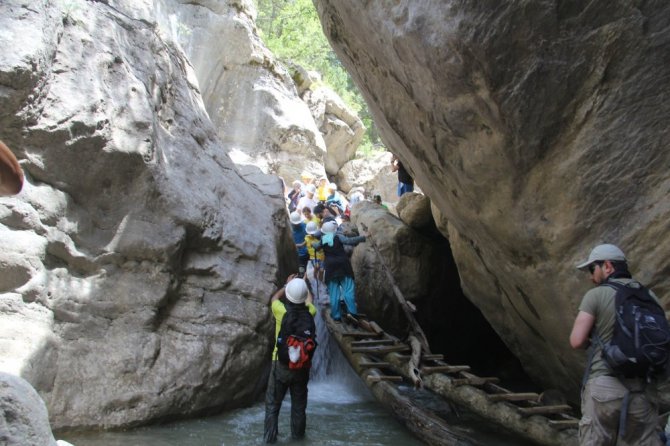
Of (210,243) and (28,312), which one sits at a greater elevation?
(210,243)

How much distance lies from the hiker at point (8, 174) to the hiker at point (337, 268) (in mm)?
7296

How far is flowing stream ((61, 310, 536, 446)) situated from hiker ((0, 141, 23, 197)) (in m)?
4.14

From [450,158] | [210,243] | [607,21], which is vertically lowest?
[210,243]

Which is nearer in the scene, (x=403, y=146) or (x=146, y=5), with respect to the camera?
(x=403, y=146)

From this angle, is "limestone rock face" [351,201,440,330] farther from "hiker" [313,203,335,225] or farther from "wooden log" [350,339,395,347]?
"wooden log" [350,339,395,347]

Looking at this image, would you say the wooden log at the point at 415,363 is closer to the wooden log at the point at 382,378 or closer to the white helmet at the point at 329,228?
the wooden log at the point at 382,378

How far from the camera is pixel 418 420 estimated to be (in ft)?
20.0

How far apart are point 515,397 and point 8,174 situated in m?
5.46

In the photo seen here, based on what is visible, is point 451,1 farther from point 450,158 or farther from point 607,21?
point 450,158

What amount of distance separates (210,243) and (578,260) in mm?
4417

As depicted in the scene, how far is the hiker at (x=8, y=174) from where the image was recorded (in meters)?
2.06

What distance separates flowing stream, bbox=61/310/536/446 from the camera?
18.9 feet

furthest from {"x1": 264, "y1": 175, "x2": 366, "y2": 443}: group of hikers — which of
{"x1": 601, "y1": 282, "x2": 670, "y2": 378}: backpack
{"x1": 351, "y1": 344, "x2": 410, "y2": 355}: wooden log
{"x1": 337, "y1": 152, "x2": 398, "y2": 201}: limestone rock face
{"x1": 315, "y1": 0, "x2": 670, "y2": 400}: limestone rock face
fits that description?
{"x1": 337, "y1": 152, "x2": 398, "y2": 201}: limestone rock face

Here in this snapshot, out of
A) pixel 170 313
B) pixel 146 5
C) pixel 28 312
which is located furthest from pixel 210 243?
pixel 146 5
